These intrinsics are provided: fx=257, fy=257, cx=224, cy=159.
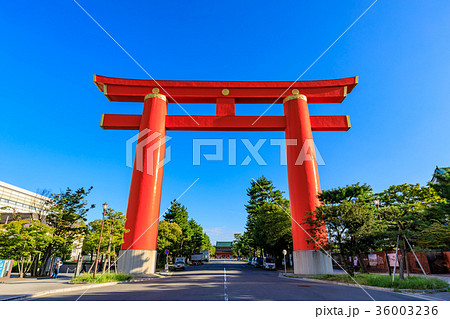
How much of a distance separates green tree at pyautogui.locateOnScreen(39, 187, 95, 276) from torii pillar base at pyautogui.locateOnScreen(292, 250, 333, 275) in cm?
2004

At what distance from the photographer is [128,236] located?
22.5 m

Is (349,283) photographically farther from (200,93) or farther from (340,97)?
(200,93)

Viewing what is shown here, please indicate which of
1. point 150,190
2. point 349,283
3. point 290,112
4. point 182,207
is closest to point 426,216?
point 349,283

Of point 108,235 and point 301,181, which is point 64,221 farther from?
point 301,181

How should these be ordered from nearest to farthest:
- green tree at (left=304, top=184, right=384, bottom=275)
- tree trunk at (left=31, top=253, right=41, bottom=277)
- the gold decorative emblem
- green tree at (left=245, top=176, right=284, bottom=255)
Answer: green tree at (left=304, top=184, right=384, bottom=275)
tree trunk at (left=31, top=253, right=41, bottom=277)
the gold decorative emblem
green tree at (left=245, top=176, right=284, bottom=255)

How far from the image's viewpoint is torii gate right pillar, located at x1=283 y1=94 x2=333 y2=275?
22.1 metres

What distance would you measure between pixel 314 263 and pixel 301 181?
7167 millimetres

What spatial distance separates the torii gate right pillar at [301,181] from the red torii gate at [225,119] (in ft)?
0.28

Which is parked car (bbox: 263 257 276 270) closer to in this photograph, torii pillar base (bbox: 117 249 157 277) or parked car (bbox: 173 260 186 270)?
parked car (bbox: 173 260 186 270)

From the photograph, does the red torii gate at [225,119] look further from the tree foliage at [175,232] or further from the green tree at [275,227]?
the tree foliage at [175,232]

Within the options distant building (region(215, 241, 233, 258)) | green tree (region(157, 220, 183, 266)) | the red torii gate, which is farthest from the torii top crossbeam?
distant building (region(215, 241, 233, 258))

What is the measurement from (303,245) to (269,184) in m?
30.3

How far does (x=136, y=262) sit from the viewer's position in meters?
21.9

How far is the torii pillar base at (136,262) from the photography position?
21.6 meters
